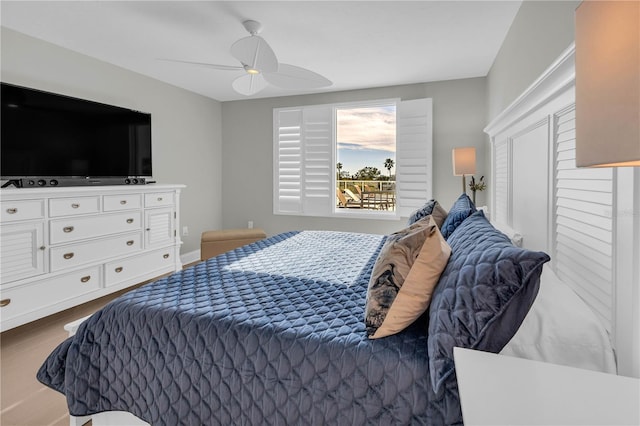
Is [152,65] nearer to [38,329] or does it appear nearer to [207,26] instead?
[207,26]

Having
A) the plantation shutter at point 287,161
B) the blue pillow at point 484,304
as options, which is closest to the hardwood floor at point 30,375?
the blue pillow at point 484,304

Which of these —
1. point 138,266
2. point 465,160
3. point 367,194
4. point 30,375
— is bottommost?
point 30,375

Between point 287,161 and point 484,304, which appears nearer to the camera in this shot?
point 484,304

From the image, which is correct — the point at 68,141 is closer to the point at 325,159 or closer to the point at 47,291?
the point at 47,291

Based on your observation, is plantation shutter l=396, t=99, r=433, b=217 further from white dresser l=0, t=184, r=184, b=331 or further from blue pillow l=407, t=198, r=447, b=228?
white dresser l=0, t=184, r=184, b=331

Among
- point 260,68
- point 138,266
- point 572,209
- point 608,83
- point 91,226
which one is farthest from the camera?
point 138,266

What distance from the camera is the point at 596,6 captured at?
1.80ft

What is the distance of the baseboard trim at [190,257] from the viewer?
4795 millimetres

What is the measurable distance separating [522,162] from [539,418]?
5.92 ft

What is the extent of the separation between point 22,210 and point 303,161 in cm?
321


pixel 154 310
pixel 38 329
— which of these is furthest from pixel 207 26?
pixel 38 329

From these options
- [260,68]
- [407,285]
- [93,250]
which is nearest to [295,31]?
[260,68]

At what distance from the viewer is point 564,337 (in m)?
1.08

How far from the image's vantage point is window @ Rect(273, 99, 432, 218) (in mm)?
4363
